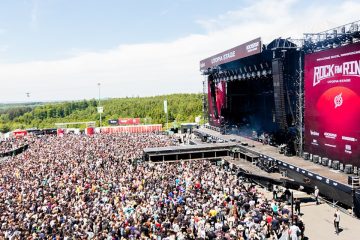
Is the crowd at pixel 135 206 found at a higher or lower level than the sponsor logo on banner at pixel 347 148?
lower

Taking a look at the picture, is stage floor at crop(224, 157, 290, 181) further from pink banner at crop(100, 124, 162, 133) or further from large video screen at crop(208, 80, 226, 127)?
pink banner at crop(100, 124, 162, 133)

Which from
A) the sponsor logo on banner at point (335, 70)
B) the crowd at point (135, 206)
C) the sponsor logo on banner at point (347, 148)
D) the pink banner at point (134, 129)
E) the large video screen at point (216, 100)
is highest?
the sponsor logo on banner at point (335, 70)

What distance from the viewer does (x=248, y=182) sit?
27.3m

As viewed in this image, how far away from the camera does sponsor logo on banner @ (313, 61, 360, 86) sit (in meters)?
21.4

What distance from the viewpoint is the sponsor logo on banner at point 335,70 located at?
2138cm

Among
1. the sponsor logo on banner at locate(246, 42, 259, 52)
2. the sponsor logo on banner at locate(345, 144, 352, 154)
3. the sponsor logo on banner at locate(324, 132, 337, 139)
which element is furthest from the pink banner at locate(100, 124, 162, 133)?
the sponsor logo on banner at locate(345, 144, 352, 154)

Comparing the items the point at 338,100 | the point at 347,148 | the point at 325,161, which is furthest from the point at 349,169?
→ the point at 338,100

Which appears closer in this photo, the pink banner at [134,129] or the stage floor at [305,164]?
the stage floor at [305,164]

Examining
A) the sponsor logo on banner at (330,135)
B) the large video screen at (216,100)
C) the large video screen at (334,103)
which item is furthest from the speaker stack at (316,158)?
the large video screen at (216,100)

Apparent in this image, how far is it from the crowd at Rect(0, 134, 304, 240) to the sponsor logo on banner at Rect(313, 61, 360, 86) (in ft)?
27.6

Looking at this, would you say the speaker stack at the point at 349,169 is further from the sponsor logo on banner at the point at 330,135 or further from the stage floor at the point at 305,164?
the sponsor logo on banner at the point at 330,135

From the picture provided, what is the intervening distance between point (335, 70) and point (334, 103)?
6.61ft

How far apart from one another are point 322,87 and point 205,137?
23.7 m

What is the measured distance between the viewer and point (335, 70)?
23.3 m
